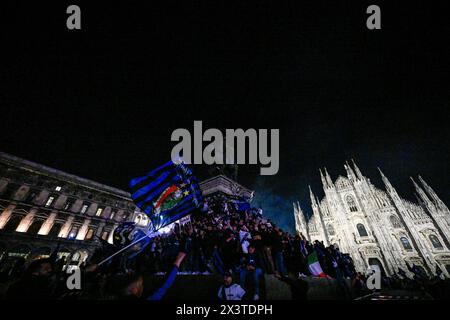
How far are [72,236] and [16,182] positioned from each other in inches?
416

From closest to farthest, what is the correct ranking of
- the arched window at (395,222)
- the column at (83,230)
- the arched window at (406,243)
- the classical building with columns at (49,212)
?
the classical building with columns at (49,212) → the column at (83,230) → the arched window at (406,243) → the arched window at (395,222)

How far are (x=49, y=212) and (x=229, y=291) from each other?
112 feet

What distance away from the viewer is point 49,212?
26984 millimetres

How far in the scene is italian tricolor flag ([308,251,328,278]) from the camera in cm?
629

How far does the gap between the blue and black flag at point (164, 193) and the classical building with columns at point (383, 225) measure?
128ft

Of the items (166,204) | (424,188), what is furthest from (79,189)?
(424,188)

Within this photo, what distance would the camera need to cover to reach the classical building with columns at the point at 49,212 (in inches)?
938

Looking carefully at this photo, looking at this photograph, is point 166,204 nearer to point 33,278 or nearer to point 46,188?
point 33,278

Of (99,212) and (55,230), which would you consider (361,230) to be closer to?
(99,212)

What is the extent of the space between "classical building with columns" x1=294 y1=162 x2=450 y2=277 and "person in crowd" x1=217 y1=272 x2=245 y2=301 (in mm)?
39199

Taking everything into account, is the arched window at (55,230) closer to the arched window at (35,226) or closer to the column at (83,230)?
the arched window at (35,226)

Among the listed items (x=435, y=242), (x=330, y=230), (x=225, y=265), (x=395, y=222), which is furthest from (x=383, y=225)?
(x=225, y=265)

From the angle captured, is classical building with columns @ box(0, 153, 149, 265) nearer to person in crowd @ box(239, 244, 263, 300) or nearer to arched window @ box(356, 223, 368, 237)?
person in crowd @ box(239, 244, 263, 300)

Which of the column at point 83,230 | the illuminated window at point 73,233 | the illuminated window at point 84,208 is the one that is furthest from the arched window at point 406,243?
the illuminated window at point 84,208
